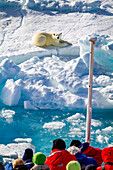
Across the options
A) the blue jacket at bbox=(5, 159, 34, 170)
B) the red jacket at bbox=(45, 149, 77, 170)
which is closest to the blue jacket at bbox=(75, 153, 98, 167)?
the red jacket at bbox=(45, 149, 77, 170)

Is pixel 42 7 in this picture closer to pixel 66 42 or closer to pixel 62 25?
pixel 62 25

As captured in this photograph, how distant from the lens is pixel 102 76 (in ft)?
26.2

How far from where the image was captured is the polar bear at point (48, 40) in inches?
358

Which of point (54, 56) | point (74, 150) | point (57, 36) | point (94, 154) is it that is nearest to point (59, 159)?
point (74, 150)

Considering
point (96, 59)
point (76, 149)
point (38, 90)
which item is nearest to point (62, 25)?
point (96, 59)

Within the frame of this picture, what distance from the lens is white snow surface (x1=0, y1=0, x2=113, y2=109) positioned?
7.46 m

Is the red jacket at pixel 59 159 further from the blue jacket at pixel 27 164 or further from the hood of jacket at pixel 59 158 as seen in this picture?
the blue jacket at pixel 27 164

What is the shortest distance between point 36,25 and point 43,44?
1848 mm

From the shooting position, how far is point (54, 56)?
901cm

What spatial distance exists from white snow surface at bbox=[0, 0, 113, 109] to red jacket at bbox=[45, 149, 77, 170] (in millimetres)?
3698

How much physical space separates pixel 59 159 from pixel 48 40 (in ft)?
19.5

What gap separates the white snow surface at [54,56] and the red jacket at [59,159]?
3698mm

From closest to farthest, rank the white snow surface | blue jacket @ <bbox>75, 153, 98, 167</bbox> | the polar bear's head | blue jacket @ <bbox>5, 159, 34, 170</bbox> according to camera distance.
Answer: blue jacket @ <bbox>5, 159, 34, 170</bbox>, blue jacket @ <bbox>75, 153, 98, 167</bbox>, the white snow surface, the polar bear's head

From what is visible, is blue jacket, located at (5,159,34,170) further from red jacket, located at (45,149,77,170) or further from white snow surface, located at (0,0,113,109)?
white snow surface, located at (0,0,113,109)
